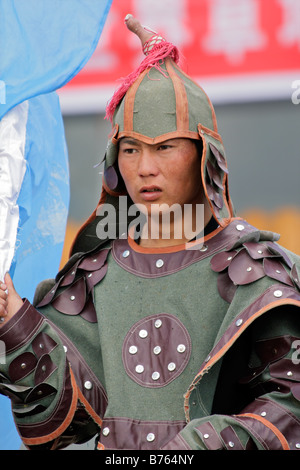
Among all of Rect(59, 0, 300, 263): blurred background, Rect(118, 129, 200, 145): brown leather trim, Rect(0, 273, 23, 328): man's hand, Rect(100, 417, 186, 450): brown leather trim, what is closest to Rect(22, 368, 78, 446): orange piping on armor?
Rect(100, 417, 186, 450): brown leather trim

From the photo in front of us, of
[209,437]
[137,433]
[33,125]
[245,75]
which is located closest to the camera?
[209,437]

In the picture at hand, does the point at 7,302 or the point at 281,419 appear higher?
the point at 7,302

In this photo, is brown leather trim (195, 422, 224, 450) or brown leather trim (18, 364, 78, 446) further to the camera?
brown leather trim (18, 364, 78, 446)

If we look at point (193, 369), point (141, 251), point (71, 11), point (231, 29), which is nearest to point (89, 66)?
point (231, 29)

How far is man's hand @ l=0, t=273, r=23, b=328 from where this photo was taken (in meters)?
2.92

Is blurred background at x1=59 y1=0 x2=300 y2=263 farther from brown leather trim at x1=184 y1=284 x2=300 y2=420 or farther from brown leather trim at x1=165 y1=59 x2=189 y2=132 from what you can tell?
brown leather trim at x1=184 y1=284 x2=300 y2=420

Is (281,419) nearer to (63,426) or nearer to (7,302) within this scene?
(63,426)

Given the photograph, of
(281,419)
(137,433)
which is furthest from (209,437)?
(137,433)

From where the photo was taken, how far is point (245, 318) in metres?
2.78

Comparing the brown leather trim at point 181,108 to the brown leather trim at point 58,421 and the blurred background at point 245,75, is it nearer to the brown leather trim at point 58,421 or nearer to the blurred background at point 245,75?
the brown leather trim at point 58,421

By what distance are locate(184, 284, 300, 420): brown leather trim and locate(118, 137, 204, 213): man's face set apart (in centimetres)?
50

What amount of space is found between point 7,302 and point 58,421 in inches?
17.1

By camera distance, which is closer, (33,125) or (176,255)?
(176,255)

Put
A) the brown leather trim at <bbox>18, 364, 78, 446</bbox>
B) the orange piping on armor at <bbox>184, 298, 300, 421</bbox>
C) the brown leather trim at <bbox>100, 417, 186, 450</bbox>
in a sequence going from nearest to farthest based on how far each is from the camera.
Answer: the orange piping on armor at <bbox>184, 298, 300, 421</bbox> → the brown leather trim at <bbox>100, 417, 186, 450</bbox> → the brown leather trim at <bbox>18, 364, 78, 446</bbox>
